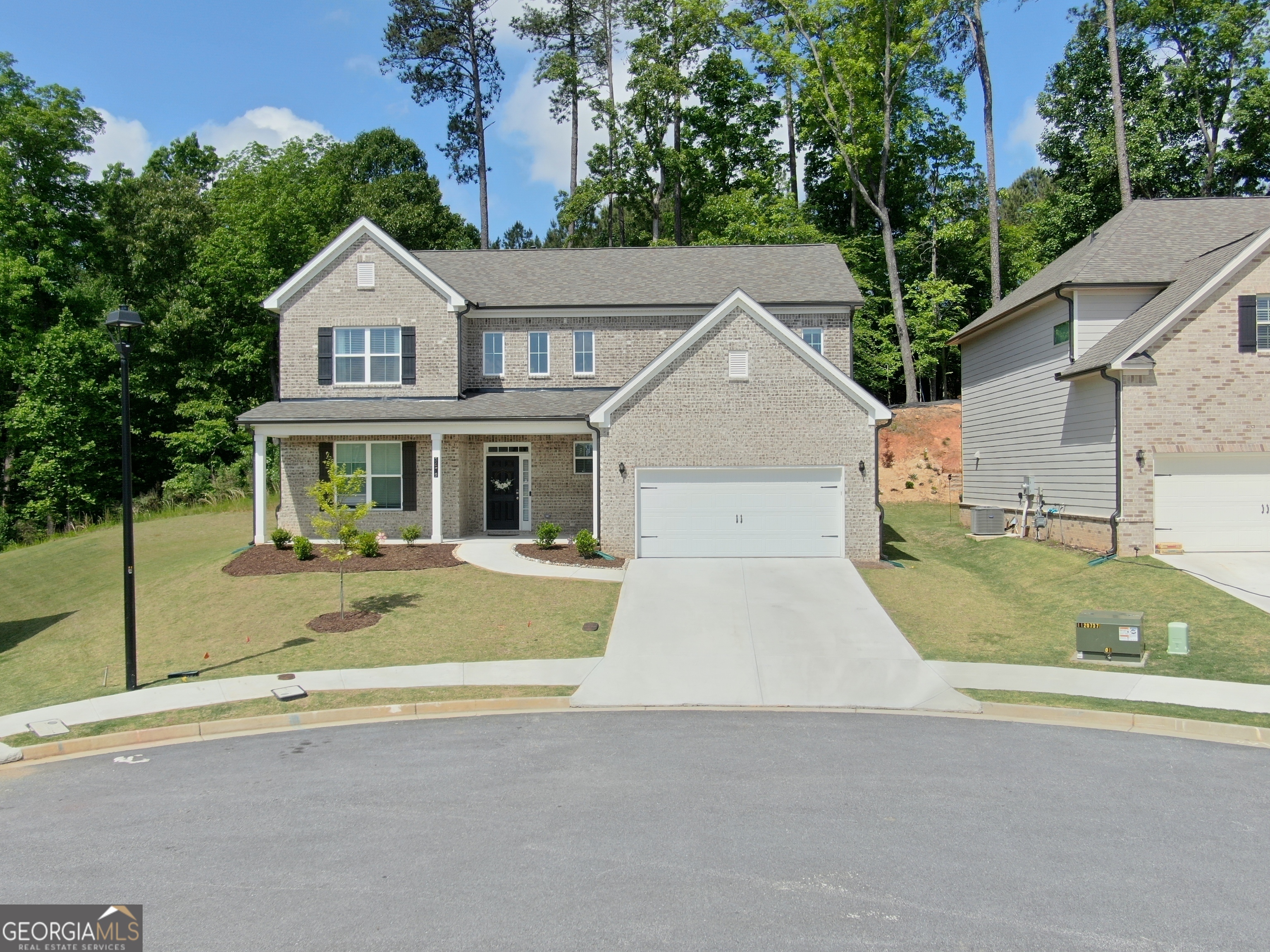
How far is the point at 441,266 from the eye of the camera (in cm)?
2716

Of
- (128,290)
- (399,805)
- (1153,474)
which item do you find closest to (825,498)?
(1153,474)

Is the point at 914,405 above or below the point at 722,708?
above

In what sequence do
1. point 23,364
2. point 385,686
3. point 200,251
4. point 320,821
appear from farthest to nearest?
1. point 200,251
2. point 23,364
3. point 385,686
4. point 320,821

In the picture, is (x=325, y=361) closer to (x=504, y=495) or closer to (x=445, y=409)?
(x=445, y=409)

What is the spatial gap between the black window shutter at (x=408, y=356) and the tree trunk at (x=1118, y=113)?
26.9 m

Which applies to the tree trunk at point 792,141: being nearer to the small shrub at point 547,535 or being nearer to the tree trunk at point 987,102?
the tree trunk at point 987,102

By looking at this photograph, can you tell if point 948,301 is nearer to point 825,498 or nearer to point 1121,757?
point 825,498

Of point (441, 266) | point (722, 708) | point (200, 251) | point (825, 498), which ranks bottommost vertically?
point (722, 708)

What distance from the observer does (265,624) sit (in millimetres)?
15805

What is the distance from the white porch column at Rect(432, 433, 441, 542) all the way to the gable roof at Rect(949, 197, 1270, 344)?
15956mm

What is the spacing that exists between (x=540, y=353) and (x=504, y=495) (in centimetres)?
427

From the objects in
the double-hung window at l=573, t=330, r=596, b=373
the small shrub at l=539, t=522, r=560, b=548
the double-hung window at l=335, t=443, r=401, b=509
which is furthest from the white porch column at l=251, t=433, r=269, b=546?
the double-hung window at l=573, t=330, r=596, b=373

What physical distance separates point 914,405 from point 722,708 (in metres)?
25.3

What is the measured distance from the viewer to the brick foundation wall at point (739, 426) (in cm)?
1961
